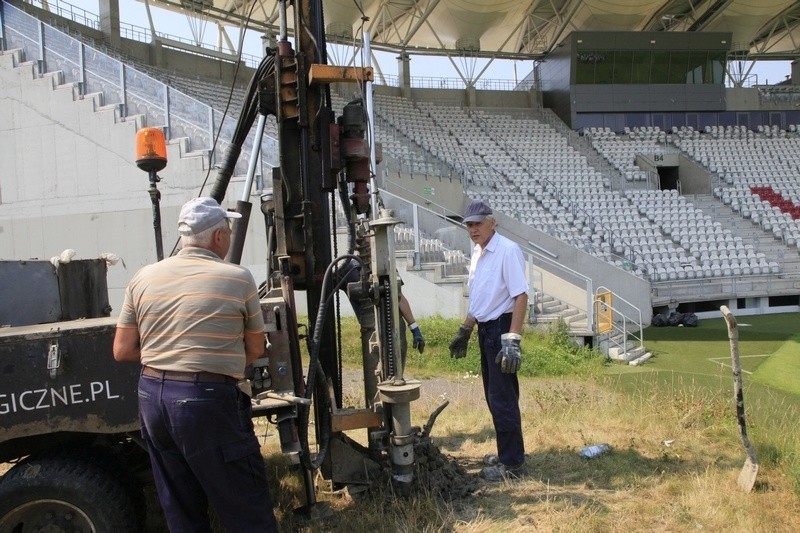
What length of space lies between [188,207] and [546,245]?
1383 centimetres

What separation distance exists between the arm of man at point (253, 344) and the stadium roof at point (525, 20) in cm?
2923

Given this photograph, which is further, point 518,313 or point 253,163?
point 518,313

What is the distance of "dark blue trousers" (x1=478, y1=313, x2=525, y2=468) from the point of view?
4.24 metres

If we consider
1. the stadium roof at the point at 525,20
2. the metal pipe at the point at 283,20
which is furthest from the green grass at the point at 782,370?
the stadium roof at the point at 525,20

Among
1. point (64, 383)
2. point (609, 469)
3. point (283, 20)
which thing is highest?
point (283, 20)

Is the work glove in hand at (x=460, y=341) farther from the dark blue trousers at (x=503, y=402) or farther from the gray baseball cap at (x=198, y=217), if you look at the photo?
the gray baseball cap at (x=198, y=217)

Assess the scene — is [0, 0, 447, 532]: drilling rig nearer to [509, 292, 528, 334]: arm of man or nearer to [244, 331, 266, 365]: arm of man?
[244, 331, 266, 365]: arm of man

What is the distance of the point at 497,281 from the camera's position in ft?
14.3

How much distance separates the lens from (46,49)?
13.8 metres

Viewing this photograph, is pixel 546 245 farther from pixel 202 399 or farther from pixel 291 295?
pixel 202 399

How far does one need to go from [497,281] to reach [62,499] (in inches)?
114

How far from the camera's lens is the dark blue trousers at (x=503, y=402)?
4.24m

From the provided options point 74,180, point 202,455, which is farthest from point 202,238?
point 74,180

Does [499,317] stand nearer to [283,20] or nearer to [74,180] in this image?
[283,20]
